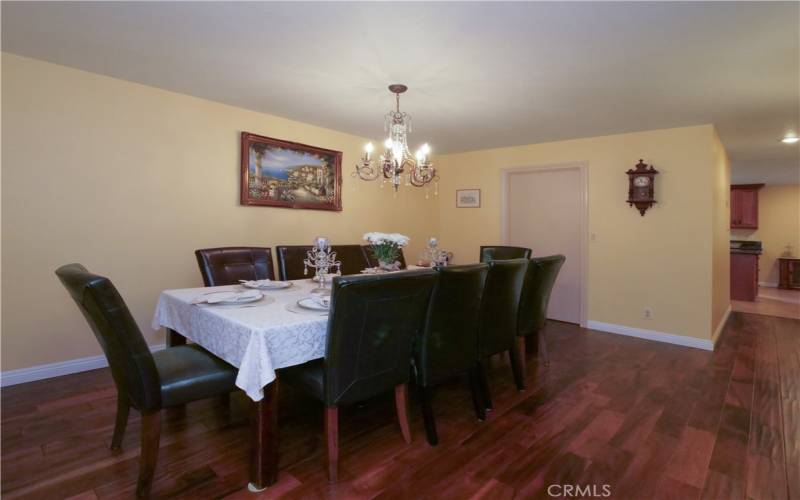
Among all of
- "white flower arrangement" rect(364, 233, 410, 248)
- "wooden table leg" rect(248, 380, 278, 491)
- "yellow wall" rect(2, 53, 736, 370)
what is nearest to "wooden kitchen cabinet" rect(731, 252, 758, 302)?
"yellow wall" rect(2, 53, 736, 370)

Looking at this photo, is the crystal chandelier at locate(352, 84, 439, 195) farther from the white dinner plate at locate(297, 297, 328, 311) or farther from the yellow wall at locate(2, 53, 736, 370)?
the yellow wall at locate(2, 53, 736, 370)

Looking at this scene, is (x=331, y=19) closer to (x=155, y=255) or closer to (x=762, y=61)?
(x=155, y=255)

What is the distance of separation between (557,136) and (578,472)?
356 centimetres

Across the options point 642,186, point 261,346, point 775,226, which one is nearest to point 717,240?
point 642,186

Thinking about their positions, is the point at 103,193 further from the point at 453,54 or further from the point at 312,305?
the point at 453,54

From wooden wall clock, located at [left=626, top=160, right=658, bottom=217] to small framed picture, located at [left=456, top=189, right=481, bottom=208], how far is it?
5.82ft

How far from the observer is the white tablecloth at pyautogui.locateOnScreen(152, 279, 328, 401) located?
1.52 meters

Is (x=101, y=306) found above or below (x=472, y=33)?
below

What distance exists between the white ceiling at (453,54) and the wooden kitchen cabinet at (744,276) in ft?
11.3

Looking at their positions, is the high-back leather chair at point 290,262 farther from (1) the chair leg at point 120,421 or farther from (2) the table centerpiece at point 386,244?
(1) the chair leg at point 120,421

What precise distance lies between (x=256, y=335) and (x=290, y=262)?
163 centimetres

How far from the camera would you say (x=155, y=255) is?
3.14m

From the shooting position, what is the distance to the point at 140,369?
1.51m

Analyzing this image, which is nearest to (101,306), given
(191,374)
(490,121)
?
(191,374)
